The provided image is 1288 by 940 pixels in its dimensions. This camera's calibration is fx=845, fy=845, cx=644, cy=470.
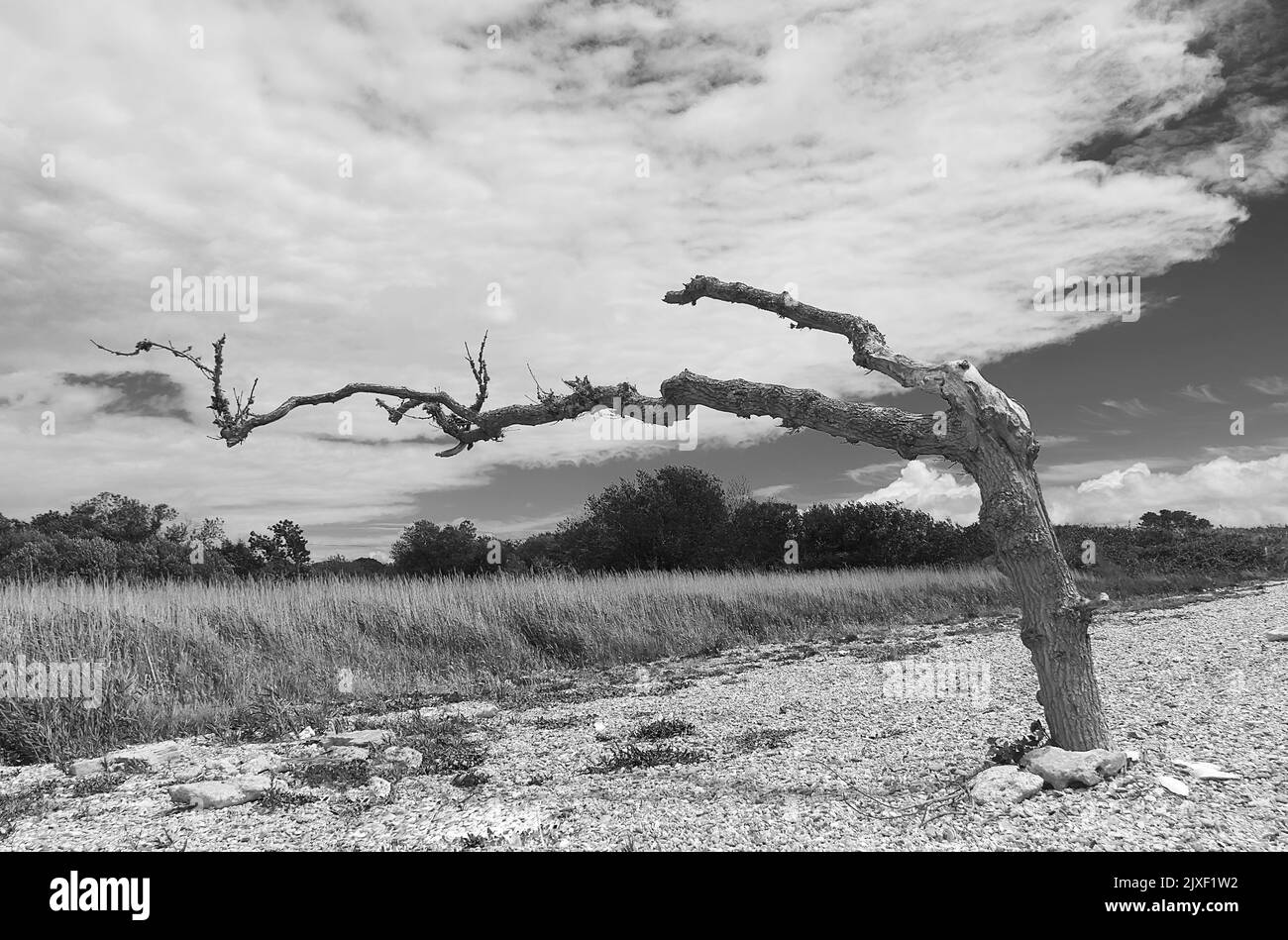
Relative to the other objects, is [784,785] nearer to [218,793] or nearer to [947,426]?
[947,426]

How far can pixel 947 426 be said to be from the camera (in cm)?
639

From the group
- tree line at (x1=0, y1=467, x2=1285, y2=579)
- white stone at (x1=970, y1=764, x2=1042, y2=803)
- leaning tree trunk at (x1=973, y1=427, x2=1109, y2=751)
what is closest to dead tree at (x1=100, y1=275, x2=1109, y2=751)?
leaning tree trunk at (x1=973, y1=427, x2=1109, y2=751)

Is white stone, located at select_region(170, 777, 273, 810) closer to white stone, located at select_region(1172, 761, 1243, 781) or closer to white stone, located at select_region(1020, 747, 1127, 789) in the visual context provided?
white stone, located at select_region(1020, 747, 1127, 789)

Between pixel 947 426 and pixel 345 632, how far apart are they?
12001mm

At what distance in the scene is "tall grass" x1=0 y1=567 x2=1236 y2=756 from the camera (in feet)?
35.7

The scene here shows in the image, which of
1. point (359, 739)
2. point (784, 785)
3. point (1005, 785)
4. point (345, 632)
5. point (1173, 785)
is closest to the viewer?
point (1173, 785)

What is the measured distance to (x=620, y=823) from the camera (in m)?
5.37

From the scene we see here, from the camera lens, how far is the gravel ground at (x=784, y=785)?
4.90 m

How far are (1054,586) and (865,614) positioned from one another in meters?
19.2

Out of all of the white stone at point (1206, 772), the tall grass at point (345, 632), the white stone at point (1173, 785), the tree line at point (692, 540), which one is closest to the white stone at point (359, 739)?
the tall grass at point (345, 632)

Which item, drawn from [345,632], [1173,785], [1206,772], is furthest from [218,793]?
[345,632]

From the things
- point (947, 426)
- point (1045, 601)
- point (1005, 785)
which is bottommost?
point (1005, 785)

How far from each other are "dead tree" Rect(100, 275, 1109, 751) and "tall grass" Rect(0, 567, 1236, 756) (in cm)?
561

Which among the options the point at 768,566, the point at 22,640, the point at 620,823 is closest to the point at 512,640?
the point at 22,640
